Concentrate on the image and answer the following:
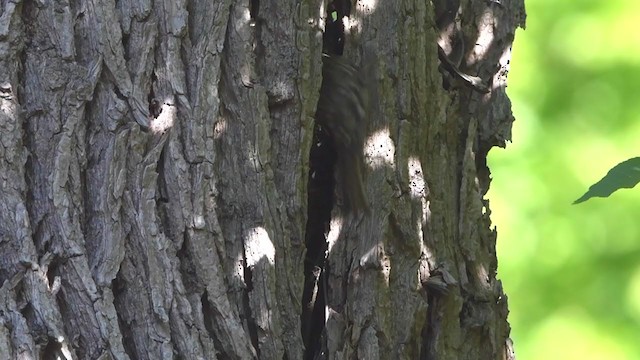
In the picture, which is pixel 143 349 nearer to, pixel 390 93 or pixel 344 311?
pixel 344 311

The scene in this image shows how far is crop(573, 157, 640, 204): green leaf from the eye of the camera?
126cm

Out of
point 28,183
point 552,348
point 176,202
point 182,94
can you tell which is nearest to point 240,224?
point 176,202

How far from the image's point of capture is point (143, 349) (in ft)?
5.71

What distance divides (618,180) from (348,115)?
83cm

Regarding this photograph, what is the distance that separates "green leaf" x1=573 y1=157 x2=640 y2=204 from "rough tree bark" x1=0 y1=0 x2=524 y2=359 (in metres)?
0.72

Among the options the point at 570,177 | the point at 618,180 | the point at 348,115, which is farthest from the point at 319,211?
the point at 570,177

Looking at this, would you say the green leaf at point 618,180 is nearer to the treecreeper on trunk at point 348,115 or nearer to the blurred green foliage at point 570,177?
the treecreeper on trunk at point 348,115

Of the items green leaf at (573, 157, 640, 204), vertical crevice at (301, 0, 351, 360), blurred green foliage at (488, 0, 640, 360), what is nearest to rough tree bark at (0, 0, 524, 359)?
vertical crevice at (301, 0, 351, 360)

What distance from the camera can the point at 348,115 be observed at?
2049mm

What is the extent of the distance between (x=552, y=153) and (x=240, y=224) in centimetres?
151

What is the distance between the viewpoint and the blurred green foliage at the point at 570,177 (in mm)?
3064

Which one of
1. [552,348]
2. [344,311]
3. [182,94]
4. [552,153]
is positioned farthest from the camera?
[552,153]

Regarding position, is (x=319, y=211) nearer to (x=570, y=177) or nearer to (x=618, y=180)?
(x=618, y=180)

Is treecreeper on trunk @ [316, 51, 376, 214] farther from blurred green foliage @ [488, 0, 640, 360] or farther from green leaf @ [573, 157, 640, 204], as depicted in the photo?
blurred green foliage @ [488, 0, 640, 360]
